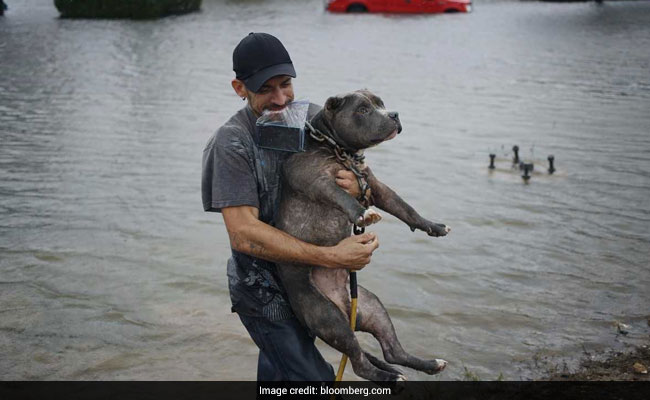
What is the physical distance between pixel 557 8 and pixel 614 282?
31090mm

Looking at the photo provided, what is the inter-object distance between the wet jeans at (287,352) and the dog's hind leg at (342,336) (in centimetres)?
22

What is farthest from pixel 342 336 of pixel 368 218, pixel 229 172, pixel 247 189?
pixel 229 172

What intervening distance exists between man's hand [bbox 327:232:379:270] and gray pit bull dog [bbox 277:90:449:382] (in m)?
0.16

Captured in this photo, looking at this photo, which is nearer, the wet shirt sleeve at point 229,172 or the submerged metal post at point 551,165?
the wet shirt sleeve at point 229,172

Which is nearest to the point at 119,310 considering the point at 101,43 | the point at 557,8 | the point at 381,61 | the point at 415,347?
the point at 415,347

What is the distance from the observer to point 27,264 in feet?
28.0

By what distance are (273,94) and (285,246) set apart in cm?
80

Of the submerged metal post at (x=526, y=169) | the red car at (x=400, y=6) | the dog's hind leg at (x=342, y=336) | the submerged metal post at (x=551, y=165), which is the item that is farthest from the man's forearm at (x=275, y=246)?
the red car at (x=400, y=6)

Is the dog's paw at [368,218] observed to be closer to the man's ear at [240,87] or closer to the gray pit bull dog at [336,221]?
the gray pit bull dog at [336,221]

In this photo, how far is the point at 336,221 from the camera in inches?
160

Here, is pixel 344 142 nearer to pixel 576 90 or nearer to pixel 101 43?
pixel 576 90

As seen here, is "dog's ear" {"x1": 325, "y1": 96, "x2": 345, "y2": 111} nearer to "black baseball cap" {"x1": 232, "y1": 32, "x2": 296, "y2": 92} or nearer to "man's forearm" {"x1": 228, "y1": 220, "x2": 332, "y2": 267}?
"black baseball cap" {"x1": 232, "y1": 32, "x2": 296, "y2": 92}

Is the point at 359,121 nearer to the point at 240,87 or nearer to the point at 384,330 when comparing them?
the point at 240,87

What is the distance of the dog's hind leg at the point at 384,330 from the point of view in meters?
4.05
